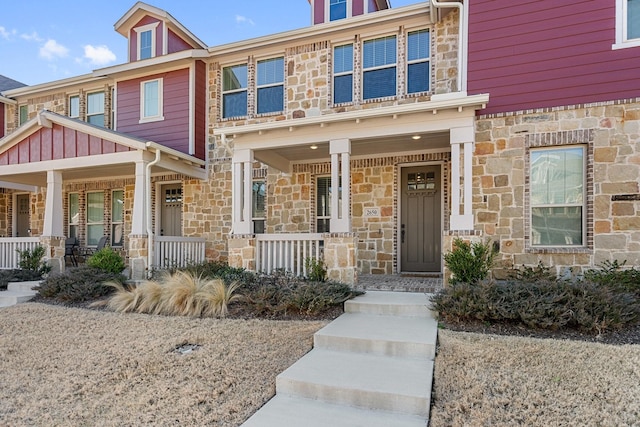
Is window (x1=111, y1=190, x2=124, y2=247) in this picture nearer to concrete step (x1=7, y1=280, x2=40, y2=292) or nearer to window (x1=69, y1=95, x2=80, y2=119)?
window (x1=69, y1=95, x2=80, y2=119)

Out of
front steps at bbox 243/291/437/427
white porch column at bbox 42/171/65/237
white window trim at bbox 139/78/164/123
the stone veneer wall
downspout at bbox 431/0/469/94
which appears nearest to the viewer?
front steps at bbox 243/291/437/427

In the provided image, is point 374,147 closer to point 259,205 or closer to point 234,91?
point 259,205

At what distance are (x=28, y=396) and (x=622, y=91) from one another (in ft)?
28.5

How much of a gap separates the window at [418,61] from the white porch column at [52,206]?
8402 mm

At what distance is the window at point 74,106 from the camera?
430 inches

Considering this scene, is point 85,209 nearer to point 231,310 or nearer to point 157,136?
point 157,136

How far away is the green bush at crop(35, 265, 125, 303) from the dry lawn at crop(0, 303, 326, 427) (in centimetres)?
127

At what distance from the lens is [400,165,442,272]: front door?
7.91m

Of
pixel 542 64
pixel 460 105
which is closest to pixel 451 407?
pixel 460 105

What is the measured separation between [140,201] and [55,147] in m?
2.70

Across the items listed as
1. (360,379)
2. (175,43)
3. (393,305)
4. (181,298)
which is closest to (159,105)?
(175,43)

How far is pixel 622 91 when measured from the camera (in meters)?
5.96

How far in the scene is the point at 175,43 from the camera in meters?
10.6

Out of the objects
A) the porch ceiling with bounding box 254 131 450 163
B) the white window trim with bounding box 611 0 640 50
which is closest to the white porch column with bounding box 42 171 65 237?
the porch ceiling with bounding box 254 131 450 163
